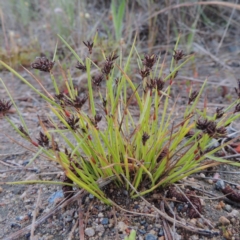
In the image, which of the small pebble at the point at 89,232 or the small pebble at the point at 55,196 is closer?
the small pebble at the point at 89,232

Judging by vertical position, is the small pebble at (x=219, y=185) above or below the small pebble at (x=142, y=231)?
above

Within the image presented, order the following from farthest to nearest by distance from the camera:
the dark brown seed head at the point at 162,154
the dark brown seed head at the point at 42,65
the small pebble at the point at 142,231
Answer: the dark brown seed head at the point at 162,154 → the small pebble at the point at 142,231 → the dark brown seed head at the point at 42,65

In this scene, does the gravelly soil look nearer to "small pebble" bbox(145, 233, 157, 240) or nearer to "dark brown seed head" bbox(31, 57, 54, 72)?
"small pebble" bbox(145, 233, 157, 240)

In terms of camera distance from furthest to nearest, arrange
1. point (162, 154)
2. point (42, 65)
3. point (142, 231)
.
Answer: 1. point (162, 154)
2. point (142, 231)
3. point (42, 65)

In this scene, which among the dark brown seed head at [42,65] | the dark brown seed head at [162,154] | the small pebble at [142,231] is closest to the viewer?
the dark brown seed head at [42,65]

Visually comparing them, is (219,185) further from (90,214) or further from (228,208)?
(90,214)

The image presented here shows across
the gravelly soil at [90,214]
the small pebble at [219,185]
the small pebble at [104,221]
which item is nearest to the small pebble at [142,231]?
the gravelly soil at [90,214]

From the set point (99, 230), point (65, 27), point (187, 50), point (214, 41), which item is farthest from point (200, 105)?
point (65, 27)

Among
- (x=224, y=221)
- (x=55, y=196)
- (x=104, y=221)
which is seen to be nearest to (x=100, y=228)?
(x=104, y=221)

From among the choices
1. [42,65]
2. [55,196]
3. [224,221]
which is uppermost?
[42,65]

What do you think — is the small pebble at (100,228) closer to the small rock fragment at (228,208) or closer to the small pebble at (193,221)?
the small pebble at (193,221)

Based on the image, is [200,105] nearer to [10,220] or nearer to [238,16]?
[10,220]
